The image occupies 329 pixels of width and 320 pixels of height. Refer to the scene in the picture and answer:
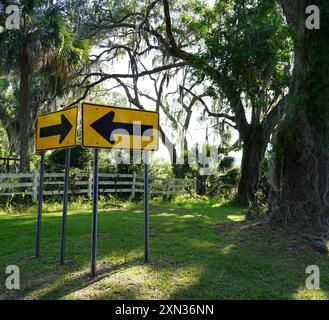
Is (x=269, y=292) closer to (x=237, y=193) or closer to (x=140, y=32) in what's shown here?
(x=237, y=193)

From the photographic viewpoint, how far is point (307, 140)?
7426 mm

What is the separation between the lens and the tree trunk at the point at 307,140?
7.27m

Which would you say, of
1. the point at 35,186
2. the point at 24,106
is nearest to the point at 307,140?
the point at 35,186

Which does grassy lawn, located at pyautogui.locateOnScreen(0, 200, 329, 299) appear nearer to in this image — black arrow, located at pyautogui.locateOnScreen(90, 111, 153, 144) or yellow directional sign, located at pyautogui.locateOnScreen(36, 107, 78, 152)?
yellow directional sign, located at pyautogui.locateOnScreen(36, 107, 78, 152)

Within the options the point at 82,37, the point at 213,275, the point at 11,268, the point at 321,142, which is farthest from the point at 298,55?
the point at 82,37

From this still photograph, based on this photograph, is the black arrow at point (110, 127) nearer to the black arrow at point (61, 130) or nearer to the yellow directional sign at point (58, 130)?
the yellow directional sign at point (58, 130)

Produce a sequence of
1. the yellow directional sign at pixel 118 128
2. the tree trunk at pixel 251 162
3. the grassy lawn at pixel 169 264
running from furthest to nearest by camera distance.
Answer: the tree trunk at pixel 251 162 < the yellow directional sign at pixel 118 128 < the grassy lawn at pixel 169 264

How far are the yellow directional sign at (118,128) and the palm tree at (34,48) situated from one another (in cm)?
947

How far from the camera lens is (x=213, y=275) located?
5023 mm

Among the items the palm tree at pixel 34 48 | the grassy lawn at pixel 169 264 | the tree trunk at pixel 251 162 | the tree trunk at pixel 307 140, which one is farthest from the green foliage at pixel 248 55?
the grassy lawn at pixel 169 264

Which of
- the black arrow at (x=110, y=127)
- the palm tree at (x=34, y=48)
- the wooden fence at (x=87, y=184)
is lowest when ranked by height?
the wooden fence at (x=87, y=184)

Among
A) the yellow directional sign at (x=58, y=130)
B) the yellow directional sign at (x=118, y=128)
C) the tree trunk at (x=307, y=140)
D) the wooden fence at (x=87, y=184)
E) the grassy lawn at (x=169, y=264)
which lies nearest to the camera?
the grassy lawn at (x=169, y=264)

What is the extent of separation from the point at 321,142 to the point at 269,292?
12.6 ft

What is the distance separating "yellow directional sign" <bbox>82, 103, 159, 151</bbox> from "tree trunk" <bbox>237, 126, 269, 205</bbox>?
36.7 ft
